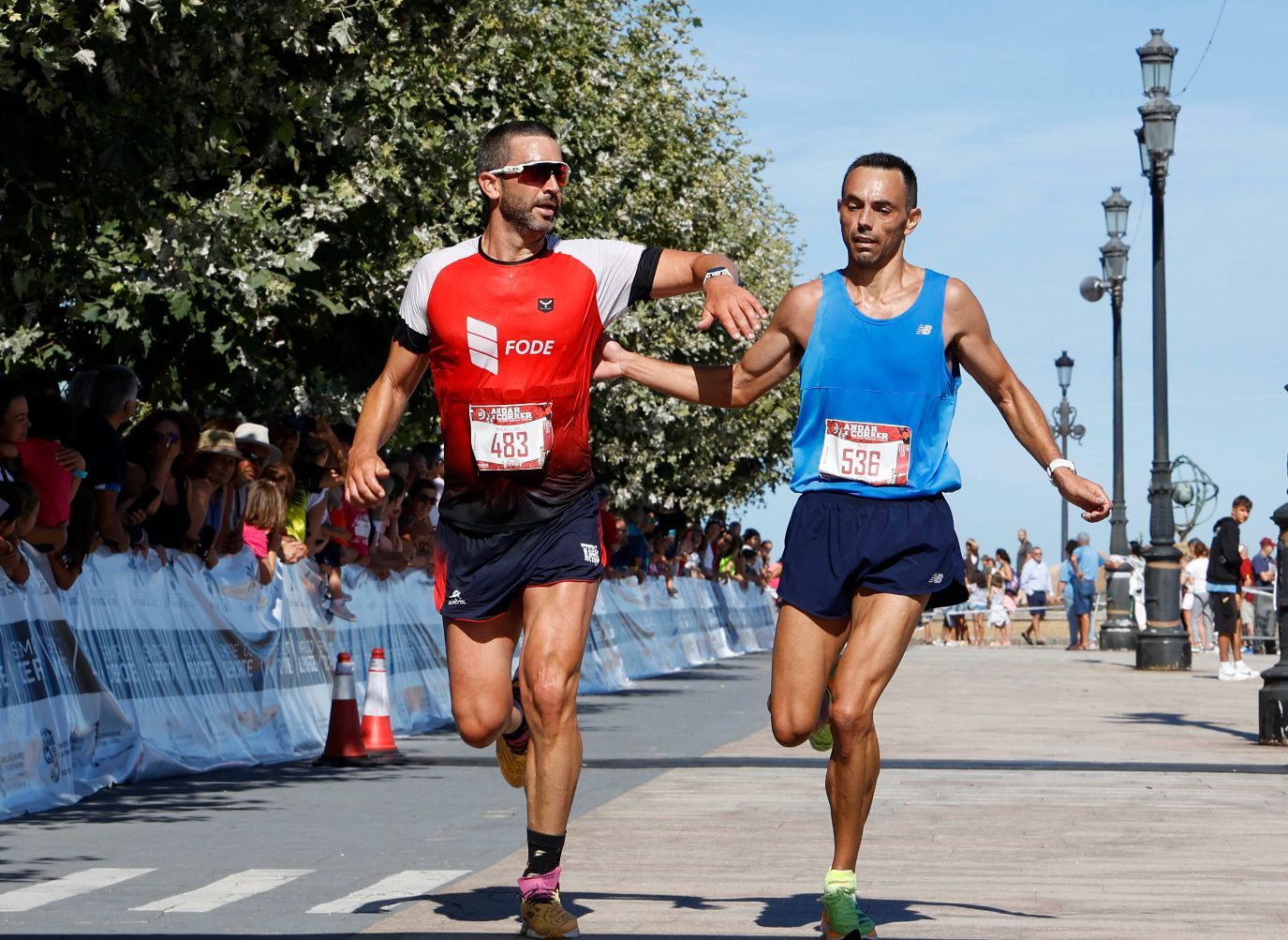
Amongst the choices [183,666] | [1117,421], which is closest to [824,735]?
[183,666]

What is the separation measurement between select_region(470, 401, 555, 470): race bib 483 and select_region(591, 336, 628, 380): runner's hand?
15.2 inches

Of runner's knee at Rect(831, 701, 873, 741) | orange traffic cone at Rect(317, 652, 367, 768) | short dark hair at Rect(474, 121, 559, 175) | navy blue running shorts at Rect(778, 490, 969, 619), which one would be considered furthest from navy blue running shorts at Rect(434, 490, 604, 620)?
Answer: orange traffic cone at Rect(317, 652, 367, 768)

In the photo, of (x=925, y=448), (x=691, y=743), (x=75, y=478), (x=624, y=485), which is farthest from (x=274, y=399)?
(x=925, y=448)

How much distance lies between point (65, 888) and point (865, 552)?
3.00 meters

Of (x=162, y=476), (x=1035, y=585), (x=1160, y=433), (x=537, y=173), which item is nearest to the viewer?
(x=537, y=173)

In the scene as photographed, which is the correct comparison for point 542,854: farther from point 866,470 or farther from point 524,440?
point 866,470

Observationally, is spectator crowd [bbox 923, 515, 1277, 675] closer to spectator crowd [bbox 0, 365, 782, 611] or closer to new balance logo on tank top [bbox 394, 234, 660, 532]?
spectator crowd [bbox 0, 365, 782, 611]

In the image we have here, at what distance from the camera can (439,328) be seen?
7016 millimetres

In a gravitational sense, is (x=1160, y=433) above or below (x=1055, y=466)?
above

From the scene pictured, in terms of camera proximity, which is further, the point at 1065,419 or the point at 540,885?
the point at 1065,419

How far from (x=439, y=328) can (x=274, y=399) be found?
15.5 metres

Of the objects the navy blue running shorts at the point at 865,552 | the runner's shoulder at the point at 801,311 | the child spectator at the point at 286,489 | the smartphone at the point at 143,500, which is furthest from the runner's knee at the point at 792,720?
the child spectator at the point at 286,489

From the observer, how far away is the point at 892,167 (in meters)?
7.16

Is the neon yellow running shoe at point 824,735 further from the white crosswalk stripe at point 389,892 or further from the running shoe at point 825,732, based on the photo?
the white crosswalk stripe at point 389,892
